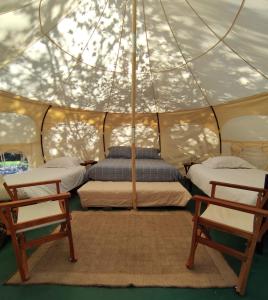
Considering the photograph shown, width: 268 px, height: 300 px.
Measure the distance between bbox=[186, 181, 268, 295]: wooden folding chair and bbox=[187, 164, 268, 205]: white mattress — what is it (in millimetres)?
409

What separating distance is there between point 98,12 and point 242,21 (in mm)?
1764

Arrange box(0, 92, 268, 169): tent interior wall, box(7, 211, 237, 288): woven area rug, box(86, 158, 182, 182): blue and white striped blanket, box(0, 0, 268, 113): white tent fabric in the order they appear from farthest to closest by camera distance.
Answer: box(0, 92, 268, 169): tent interior wall < box(86, 158, 182, 182): blue and white striped blanket < box(0, 0, 268, 113): white tent fabric < box(7, 211, 237, 288): woven area rug

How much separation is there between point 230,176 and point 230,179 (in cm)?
20

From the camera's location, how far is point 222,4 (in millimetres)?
2344

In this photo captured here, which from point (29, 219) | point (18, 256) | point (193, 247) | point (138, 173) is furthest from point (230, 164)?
point (18, 256)

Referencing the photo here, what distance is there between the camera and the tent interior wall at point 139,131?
4176 millimetres

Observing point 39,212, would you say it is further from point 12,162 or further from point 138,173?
point 12,162

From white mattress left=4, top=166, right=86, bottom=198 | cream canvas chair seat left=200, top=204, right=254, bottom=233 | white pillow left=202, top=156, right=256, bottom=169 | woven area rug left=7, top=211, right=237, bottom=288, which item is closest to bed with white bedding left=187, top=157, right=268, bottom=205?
white pillow left=202, top=156, right=256, bottom=169

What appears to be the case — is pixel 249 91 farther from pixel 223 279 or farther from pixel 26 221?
pixel 26 221

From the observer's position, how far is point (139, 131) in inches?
211

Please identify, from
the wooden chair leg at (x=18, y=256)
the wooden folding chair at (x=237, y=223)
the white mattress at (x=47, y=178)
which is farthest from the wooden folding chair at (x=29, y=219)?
the wooden folding chair at (x=237, y=223)

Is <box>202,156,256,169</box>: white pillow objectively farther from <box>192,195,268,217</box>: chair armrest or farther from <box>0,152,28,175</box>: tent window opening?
<box>0,152,28,175</box>: tent window opening

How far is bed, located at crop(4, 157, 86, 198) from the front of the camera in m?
2.98

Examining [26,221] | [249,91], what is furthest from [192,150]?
[26,221]
